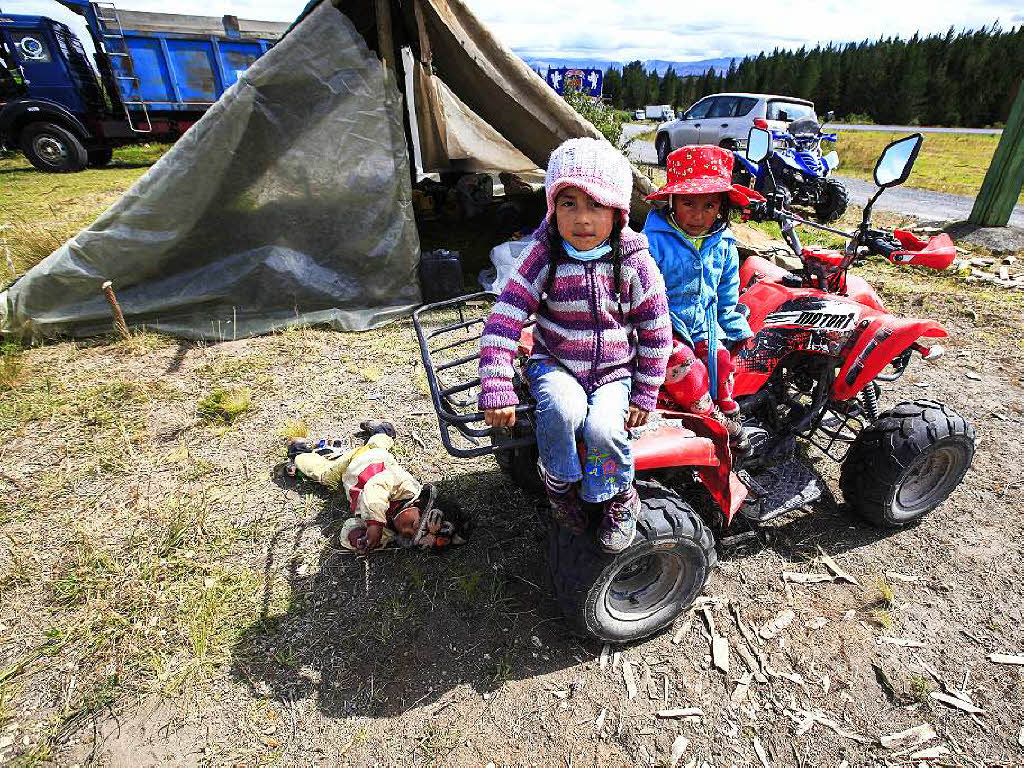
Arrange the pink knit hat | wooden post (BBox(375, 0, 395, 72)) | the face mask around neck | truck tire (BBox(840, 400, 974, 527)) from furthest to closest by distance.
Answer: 1. wooden post (BBox(375, 0, 395, 72))
2. truck tire (BBox(840, 400, 974, 527))
3. the face mask around neck
4. the pink knit hat

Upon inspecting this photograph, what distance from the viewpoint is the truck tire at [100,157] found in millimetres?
13159

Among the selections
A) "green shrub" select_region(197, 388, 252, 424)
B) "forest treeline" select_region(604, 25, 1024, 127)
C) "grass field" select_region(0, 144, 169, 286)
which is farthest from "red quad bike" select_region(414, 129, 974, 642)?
"forest treeline" select_region(604, 25, 1024, 127)

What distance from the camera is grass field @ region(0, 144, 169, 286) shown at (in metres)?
6.09

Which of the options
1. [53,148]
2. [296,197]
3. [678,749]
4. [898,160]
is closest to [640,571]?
[678,749]

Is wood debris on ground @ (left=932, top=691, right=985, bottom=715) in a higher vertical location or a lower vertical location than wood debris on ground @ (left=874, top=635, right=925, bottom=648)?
higher

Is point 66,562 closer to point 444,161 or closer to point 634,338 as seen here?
point 634,338

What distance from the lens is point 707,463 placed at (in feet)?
7.57

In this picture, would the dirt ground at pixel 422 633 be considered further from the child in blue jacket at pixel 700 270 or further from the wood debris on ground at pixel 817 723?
the child in blue jacket at pixel 700 270

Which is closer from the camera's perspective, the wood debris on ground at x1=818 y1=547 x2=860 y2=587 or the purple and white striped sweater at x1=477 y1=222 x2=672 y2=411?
the purple and white striped sweater at x1=477 y1=222 x2=672 y2=411

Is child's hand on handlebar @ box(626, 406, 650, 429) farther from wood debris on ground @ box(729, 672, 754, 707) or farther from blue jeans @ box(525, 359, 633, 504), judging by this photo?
wood debris on ground @ box(729, 672, 754, 707)

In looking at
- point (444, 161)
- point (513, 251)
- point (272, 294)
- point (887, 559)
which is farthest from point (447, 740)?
point (444, 161)

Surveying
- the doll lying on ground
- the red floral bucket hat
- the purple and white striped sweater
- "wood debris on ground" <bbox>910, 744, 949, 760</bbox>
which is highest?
the red floral bucket hat

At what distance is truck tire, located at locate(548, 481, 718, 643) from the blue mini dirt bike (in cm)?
779

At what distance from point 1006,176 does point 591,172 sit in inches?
369
